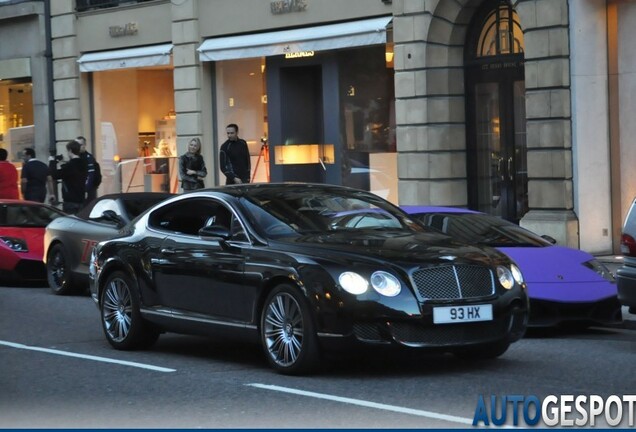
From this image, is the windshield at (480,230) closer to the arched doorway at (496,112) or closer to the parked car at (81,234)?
the parked car at (81,234)

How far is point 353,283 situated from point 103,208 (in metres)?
8.58

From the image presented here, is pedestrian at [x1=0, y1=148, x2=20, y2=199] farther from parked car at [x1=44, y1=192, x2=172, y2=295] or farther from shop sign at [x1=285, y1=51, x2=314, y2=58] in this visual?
parked car at [x1=44, y1=192, x2=172, y2=295]

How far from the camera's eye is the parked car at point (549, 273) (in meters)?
12.5

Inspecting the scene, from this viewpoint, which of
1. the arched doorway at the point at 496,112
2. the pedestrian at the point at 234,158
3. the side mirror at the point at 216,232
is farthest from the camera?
the pedestrian at the point at 234,158

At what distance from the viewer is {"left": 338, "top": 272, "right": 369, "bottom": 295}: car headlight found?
9703mm

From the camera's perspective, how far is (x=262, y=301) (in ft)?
34.2

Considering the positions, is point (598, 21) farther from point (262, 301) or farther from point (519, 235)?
point (262, 301)

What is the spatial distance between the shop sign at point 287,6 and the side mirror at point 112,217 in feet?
28.0

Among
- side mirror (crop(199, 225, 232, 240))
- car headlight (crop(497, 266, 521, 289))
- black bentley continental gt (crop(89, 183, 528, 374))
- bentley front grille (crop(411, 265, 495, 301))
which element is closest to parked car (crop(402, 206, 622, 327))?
black bentley continental gt (crop(89, 183, 528, 374))

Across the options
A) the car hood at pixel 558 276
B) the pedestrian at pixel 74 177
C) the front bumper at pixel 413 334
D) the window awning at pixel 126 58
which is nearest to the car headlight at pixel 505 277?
the front bumper at pixel 413 334

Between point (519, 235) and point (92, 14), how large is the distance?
1809 cm

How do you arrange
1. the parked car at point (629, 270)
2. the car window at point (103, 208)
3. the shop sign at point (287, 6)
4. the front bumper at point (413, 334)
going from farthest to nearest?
1. the shop sign at point (287, 6)
2. the car window at point (103, 208)
3. the parked car at point (629, 270)
4. the front bumper at point (413, 334)

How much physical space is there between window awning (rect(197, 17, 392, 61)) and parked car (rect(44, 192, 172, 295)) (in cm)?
635

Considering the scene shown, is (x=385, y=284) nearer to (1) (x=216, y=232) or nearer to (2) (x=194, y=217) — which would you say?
(1) (x=216, y=232)
